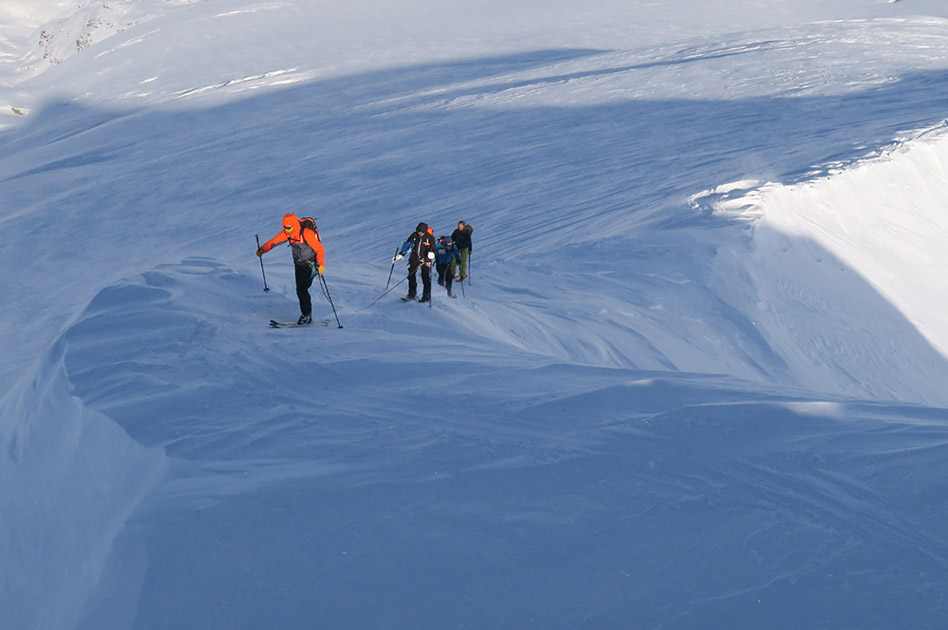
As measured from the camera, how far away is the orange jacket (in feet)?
27.5

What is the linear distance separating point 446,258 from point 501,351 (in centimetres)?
337

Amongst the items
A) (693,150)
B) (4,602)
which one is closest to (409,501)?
(4,602)

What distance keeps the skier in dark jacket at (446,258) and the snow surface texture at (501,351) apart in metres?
0.91

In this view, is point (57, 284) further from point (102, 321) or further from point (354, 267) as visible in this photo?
Answer: point (102, 321)

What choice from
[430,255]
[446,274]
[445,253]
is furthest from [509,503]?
[446,274]

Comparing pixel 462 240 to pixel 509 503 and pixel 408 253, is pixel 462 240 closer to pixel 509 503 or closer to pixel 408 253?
pixel 408 253

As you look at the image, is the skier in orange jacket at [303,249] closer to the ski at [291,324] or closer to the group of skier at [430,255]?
the ski at [291,324]

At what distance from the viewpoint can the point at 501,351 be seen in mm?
7988

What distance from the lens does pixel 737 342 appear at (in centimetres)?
1170

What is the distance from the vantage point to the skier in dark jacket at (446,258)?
11.0m

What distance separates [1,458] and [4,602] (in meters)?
1.61

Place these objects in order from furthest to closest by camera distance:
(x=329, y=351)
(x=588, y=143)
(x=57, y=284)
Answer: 1. (x=588, y=143)
2. (x=57, y=284)
3. (x=329, y=351)

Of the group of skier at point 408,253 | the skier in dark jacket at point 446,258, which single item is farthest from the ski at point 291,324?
the skier in dark jacket at point 446,258

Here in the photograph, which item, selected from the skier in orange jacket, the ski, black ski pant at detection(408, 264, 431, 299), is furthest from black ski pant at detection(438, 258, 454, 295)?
the skier in orange jacket
